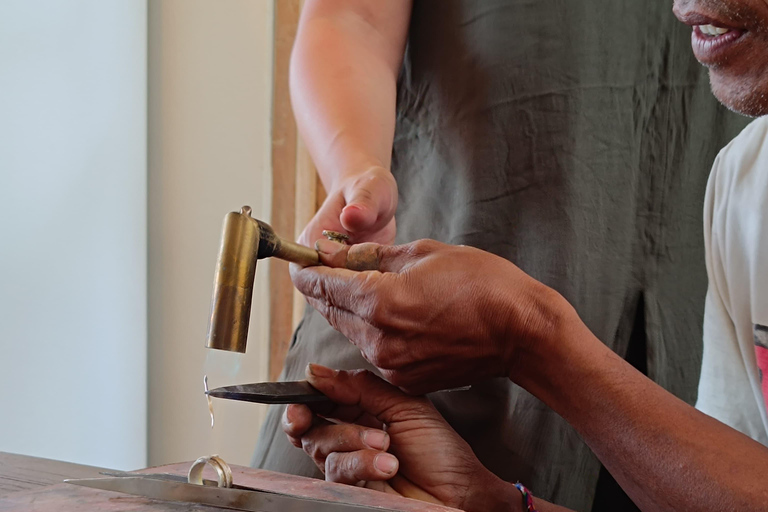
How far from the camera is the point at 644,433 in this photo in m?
0.84

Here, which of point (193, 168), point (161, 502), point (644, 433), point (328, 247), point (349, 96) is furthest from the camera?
point (193, 168)

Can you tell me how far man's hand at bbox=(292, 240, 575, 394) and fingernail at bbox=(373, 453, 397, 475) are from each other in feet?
0.40

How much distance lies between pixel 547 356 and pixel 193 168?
1531 millimetres

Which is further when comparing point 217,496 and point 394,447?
point 394,447

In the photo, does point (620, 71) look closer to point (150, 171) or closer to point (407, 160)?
point (407, 160)

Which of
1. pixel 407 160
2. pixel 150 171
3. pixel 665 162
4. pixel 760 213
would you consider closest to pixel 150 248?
pixel 150 171

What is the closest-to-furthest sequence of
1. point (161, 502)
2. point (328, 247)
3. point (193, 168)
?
1. point (161, 502)
2. point (328, 247)
3. point (193, 168)

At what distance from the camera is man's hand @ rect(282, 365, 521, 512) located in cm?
96

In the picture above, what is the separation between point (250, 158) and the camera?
2.24 metres

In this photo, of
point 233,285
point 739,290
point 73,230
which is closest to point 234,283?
point 233,285

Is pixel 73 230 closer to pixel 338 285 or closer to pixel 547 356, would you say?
pixel 338 285

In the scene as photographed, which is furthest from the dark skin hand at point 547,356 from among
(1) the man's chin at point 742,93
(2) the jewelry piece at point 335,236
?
(1) the man's chin at point 742,93

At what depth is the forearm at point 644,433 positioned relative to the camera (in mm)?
813

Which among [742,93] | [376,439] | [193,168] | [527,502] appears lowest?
[527,502]
